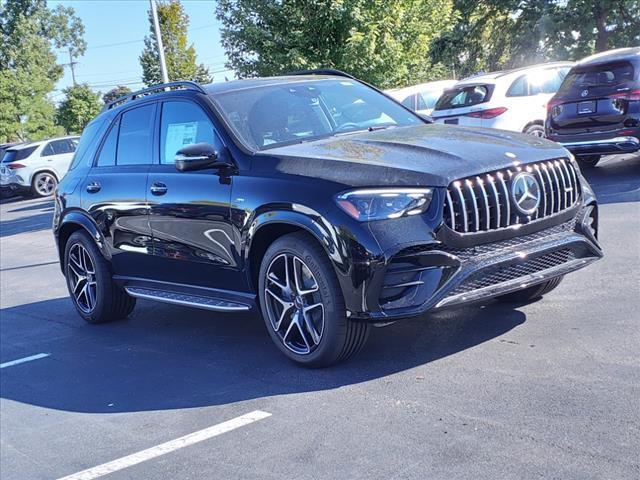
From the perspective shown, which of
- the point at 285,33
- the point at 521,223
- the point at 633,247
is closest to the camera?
the point at 521,223

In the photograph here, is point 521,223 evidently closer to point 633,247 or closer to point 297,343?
point 297,343

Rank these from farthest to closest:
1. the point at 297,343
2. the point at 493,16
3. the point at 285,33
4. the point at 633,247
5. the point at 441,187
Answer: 1. the point at 493,16
2. the point at 285,33
3. the point at 633,247
4. the point at 297,343
5. the point at 441,187

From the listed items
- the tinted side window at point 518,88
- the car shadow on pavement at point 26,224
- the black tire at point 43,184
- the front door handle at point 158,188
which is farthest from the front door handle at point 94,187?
the black tire at point 43,184

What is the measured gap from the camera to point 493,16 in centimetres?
3666

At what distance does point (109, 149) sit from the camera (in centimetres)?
687

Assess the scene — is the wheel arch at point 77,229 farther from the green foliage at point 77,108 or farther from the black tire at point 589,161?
the green foliage at point 77,108

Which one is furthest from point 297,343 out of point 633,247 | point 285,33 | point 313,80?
point 285,33

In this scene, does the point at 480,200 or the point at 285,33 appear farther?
the point at 285,33

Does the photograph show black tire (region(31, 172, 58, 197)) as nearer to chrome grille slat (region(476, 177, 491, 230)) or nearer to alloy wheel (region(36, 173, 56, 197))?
alloy wheel (region(36, 173, 56, 197))

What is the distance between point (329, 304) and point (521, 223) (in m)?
1.22

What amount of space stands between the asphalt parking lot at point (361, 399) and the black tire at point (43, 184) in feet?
68.9

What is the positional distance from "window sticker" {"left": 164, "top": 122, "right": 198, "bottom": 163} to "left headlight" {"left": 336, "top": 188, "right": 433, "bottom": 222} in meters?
1.88

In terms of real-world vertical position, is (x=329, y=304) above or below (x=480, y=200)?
below

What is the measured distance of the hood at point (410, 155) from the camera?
432 centimetres
